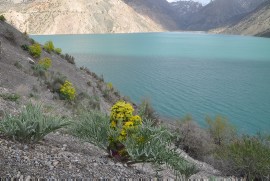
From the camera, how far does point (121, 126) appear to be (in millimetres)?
7379

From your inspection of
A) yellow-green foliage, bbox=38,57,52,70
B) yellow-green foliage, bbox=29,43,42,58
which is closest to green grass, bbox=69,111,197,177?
yellow-green foliage, bbox=38,57,52,70

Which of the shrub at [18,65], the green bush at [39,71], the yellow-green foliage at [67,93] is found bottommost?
the yellow-green foliage at [67,93]

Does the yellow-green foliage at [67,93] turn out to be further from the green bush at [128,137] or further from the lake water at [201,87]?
the lake water at [201,87]

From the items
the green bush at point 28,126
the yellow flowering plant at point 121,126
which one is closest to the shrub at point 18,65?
the green bush at point 28,126

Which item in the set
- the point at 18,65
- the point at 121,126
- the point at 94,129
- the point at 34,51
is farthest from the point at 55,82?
the point at 121,126

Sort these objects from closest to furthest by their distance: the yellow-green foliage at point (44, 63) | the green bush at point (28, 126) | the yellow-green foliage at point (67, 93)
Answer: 1. the green bush at point (28, 126)
2. the yellow-green foliage at point (67, 93)
3. the yellow-green foliage at point (44, 63)

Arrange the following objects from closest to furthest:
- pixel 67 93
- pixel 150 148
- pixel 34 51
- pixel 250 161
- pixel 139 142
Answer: pixel 150 148
pixel 139 142
pixel 250 161
pixel 67 93
pixel 34 51

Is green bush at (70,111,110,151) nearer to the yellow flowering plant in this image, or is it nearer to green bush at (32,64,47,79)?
the yellow flowering plant

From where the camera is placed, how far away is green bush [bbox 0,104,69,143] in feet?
22.2

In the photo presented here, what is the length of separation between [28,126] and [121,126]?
1.89 meters

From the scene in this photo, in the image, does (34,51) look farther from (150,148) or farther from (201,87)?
(201,87)

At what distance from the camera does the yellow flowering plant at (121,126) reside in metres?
7.23

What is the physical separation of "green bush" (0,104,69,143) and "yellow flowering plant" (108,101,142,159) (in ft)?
3.93

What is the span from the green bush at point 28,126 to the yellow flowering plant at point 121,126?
3.93ft
